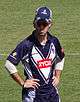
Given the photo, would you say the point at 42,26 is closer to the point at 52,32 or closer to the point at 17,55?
the point at 17,55

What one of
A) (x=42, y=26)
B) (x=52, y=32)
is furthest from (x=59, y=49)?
(x=52, y=32)

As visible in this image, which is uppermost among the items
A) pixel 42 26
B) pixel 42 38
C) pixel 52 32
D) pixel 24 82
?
pixel 42 26

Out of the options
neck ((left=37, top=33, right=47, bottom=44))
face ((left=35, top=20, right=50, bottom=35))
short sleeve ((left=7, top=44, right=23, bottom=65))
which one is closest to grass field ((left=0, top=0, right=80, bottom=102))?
short sleeve ((left=7, top=44, right=23, bottom=65))

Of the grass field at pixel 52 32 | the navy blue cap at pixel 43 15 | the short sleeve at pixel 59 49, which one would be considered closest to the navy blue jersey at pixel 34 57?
the short sleeve at pixel 59 49

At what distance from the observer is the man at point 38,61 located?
7.87 meters

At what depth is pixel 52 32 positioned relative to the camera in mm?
17391

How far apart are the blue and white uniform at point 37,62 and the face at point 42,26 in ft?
0.63

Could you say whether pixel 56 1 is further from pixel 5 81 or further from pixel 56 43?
pixel 56 43

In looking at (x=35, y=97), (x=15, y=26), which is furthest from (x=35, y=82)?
(x=15, y=26)

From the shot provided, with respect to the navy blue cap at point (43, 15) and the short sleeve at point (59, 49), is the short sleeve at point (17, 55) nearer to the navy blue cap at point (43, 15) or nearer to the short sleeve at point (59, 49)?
the navy blue cap at point (43, 15)

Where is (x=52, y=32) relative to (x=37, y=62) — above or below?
below

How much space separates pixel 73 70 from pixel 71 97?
6.20 ft

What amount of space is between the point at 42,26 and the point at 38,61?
1.65 feet

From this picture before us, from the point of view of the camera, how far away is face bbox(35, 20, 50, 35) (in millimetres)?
7750
